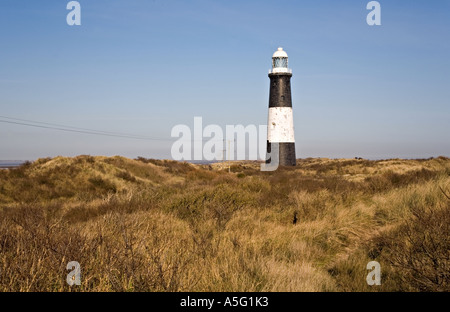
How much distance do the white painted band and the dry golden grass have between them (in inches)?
885

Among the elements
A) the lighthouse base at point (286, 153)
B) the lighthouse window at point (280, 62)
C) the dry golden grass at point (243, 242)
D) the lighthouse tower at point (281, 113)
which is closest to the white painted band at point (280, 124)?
the lighthouse tower at point (281, 113)

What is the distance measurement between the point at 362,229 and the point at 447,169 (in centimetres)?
776

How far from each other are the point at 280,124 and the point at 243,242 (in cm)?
3076

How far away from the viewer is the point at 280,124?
37.5m

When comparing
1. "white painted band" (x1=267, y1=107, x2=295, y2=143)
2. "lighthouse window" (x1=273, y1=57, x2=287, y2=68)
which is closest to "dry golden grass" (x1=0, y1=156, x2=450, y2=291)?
"white painted band" (x1=267, y1=107, x2=295, y2=143)

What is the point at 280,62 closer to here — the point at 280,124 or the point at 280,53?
the point at 280,53

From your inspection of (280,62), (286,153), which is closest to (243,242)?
(286,153)

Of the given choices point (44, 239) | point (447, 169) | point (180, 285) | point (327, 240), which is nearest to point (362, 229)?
point (327, 240)

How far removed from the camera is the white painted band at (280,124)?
123ft

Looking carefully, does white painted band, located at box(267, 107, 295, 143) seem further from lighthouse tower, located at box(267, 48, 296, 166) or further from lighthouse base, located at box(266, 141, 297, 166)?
lighthouse base, located at box(266, 141, 297, 166)

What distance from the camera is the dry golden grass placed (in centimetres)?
466

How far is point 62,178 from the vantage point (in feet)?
88.0
